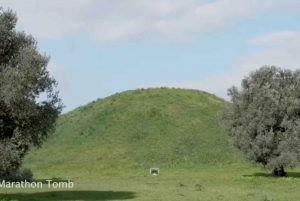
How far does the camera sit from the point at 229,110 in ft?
221

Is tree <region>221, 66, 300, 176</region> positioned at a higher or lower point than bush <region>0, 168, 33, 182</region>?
higher

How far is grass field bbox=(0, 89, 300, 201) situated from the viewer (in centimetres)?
7019

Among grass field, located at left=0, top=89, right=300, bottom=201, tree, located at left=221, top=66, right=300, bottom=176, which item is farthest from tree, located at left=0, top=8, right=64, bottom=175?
tree, located at left=221, top=66, right=300, bottom=176

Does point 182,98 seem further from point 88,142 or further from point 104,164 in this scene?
point 104,164

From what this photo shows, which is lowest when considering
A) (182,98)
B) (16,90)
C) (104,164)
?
(104,164)

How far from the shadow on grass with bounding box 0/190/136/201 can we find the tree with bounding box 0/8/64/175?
7.81ft

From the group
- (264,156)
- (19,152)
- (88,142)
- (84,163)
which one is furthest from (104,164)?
(19,152)

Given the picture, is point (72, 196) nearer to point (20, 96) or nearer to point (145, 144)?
point (20, 96)

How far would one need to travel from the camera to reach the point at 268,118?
210 ft

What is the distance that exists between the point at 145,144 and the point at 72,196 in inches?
1850

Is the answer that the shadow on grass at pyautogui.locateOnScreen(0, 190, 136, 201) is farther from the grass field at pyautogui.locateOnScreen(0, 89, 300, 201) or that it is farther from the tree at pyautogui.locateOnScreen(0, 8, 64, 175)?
the grass field at pyautogui.locateOnScreen(0, 89, 300, 201)

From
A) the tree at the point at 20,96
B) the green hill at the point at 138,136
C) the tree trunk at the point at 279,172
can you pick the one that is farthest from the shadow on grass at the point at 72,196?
the green hill at the point at 138,136

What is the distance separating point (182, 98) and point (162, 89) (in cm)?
650

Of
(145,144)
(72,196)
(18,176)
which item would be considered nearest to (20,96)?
(72,196)
